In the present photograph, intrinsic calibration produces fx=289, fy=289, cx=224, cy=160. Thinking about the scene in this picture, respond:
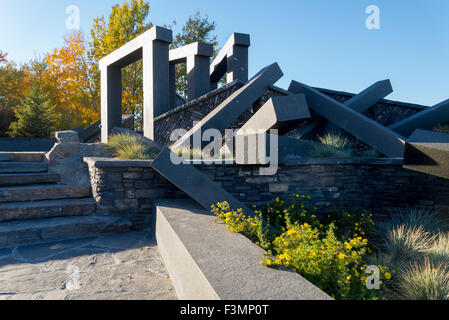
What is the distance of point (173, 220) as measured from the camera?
382 centimetres

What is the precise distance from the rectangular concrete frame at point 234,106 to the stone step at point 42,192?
1.96 meters

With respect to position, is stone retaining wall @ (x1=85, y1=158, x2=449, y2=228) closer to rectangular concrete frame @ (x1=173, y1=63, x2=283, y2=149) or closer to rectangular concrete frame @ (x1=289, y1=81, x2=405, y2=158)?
rectangular concrete frame @ (x1=289, y1=81, x2=405, y2=158)

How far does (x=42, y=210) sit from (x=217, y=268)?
3798 millimetres

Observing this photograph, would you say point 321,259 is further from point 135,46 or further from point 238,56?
point 238,56

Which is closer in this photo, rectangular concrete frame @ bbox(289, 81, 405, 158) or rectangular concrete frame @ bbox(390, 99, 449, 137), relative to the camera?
rectangular concrete frame @ bbox(289, 81, 405, 158)

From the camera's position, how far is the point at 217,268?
236cm

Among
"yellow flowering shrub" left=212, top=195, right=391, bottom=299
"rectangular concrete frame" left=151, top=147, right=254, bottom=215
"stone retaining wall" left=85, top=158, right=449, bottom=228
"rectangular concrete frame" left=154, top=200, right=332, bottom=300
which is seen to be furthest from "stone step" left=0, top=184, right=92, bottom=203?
"yellow flowering shrub" left=212, top=195, right=391, bottom=299

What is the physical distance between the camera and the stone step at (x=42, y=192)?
4941 mm

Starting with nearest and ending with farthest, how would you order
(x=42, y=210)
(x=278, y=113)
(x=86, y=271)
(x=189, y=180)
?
(x=86, y=271) → (x=189, y=180) → (x=42, y=210) → (x=278, y=113)

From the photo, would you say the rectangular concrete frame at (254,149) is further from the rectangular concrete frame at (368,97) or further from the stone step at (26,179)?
the stone step at (26,179)

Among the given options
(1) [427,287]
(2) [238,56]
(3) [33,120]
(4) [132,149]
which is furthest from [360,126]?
(3) [33,120]

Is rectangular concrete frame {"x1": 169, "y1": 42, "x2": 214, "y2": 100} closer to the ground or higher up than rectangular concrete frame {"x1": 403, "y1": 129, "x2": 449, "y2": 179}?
higher up

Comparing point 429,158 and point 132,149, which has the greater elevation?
point 132,149

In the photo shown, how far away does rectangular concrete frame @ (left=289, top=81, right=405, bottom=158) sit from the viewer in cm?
619
